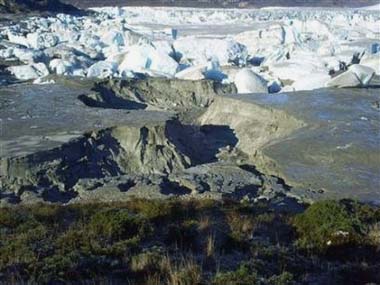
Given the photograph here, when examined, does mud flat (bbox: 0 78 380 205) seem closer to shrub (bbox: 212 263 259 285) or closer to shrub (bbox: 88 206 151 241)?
shrub (bbox: 88 206 151 241)

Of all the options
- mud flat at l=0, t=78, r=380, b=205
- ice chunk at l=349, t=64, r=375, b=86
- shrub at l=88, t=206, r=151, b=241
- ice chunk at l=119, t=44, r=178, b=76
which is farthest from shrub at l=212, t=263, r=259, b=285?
ice chunk at l=119, t=44, r=178, b=76

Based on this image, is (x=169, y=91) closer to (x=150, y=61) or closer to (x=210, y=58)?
(x=150, y=61)

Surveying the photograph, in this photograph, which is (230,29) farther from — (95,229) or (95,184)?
(95,229)

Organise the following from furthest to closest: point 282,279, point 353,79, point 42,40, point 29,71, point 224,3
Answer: point 224,3 < point 42,40 < point 29,71 < point 353,79 < point 282,279

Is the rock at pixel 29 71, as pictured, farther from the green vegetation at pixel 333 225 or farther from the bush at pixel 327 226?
the bush at pixel 327 226

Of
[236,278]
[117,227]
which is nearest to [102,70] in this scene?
[117,227]
